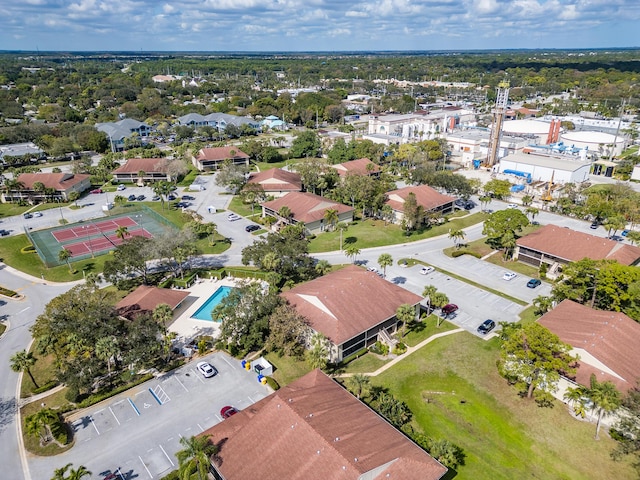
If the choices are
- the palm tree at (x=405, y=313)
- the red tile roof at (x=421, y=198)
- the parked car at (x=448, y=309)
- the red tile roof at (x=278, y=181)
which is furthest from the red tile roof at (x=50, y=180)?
the parked car at (x=448, y=309)

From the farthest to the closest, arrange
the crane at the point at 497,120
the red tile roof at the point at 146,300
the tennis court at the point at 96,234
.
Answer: the crane at the point at 497,120
the tennis court at the point at 96,234
the red tile roof at the point at 146,300

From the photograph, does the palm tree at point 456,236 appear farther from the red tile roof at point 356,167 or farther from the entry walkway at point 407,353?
the red tile roof at point 356,167

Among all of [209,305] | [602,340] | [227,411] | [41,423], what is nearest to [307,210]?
[209,305]

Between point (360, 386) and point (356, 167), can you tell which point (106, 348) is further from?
point (356, 167)

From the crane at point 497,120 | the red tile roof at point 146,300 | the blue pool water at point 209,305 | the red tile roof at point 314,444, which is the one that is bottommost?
the blue pool water at point 209,305

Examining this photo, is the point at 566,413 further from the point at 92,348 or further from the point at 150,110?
the point at 150,110

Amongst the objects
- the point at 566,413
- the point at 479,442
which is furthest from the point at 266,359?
the point at 566,413

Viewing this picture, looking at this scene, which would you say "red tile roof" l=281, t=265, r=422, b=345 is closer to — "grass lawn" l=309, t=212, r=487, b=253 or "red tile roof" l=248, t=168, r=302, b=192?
"grass lawn" l=309, t=212, r=487, b=253

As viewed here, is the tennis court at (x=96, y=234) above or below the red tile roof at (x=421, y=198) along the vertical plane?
below
